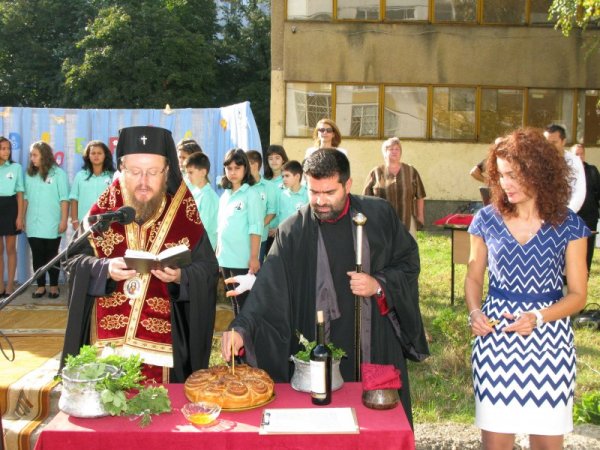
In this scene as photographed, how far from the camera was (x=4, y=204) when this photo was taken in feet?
28.2

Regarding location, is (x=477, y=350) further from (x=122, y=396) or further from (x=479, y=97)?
(x=479, y=97)

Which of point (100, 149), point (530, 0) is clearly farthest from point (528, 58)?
point (100, 149)

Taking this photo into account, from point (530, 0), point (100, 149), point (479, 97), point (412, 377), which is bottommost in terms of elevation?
point (412, 377)

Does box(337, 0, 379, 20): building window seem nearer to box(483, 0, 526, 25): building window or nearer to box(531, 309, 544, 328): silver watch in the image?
box(483, 0, 526, 25): building window

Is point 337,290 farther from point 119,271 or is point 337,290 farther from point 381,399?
point 119,271

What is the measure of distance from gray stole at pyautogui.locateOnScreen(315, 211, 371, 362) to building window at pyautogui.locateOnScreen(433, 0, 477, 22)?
1493cm

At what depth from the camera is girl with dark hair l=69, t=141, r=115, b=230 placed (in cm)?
836

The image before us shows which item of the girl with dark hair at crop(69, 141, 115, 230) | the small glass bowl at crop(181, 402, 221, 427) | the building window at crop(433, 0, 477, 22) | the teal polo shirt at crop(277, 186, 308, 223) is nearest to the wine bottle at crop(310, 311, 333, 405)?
the small glass bowl at crop(181, 402, 221, 427)

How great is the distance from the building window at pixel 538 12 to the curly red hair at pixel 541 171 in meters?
15.3

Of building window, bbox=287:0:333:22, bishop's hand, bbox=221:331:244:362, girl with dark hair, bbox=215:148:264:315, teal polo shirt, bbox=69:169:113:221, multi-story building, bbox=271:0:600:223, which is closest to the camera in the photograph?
bishop's hand, bbox=221:331:244:362

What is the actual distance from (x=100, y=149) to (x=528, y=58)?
40.8ft

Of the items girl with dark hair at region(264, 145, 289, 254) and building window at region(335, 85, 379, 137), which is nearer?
girl with dark hair at region(264, 145, 289, 254)

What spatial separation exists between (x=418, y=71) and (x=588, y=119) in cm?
434

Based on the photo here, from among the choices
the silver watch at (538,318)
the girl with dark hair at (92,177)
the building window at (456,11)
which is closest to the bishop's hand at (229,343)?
the silver watch at (538,318)
